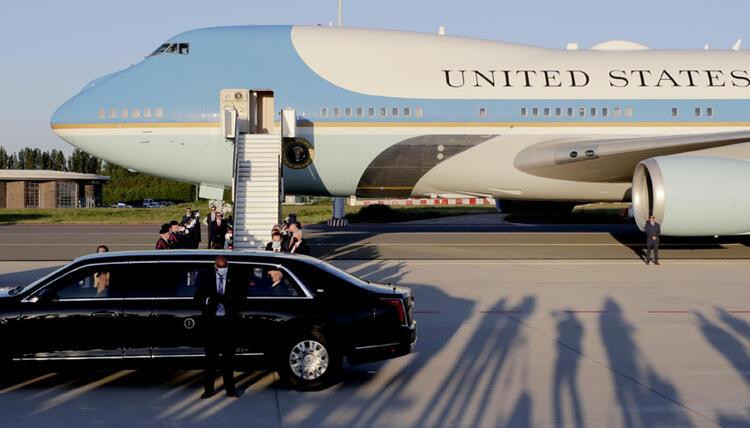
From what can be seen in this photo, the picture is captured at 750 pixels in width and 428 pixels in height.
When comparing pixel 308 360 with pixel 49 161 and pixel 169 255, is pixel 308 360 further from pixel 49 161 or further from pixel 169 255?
pixel 49 161

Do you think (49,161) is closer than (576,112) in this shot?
No

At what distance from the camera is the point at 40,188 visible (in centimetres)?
8738

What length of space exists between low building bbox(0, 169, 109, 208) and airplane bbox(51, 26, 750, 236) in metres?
63.1

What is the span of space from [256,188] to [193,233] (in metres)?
2.77

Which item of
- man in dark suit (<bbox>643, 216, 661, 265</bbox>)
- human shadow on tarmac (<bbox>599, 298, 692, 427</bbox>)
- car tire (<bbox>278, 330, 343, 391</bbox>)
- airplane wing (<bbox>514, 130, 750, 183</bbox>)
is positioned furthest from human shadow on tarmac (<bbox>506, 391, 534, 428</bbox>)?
airplane wing (<bbox>514, 130, 750, 183</bbox>)

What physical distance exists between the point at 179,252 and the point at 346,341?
213cm

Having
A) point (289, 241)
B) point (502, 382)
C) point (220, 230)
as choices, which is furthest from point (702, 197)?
point (502, 382)

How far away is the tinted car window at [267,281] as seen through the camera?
29.5ft

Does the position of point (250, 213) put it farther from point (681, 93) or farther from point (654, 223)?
point (681, 93)

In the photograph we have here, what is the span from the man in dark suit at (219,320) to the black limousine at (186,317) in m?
→ 0.15

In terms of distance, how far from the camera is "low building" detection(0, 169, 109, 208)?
3236 inches

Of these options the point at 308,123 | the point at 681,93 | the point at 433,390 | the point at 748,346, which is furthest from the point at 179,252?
the point at 681,93

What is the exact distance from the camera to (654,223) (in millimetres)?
20266

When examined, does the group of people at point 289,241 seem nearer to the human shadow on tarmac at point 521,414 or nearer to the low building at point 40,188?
the human shadow on tarmac at point 521,414
